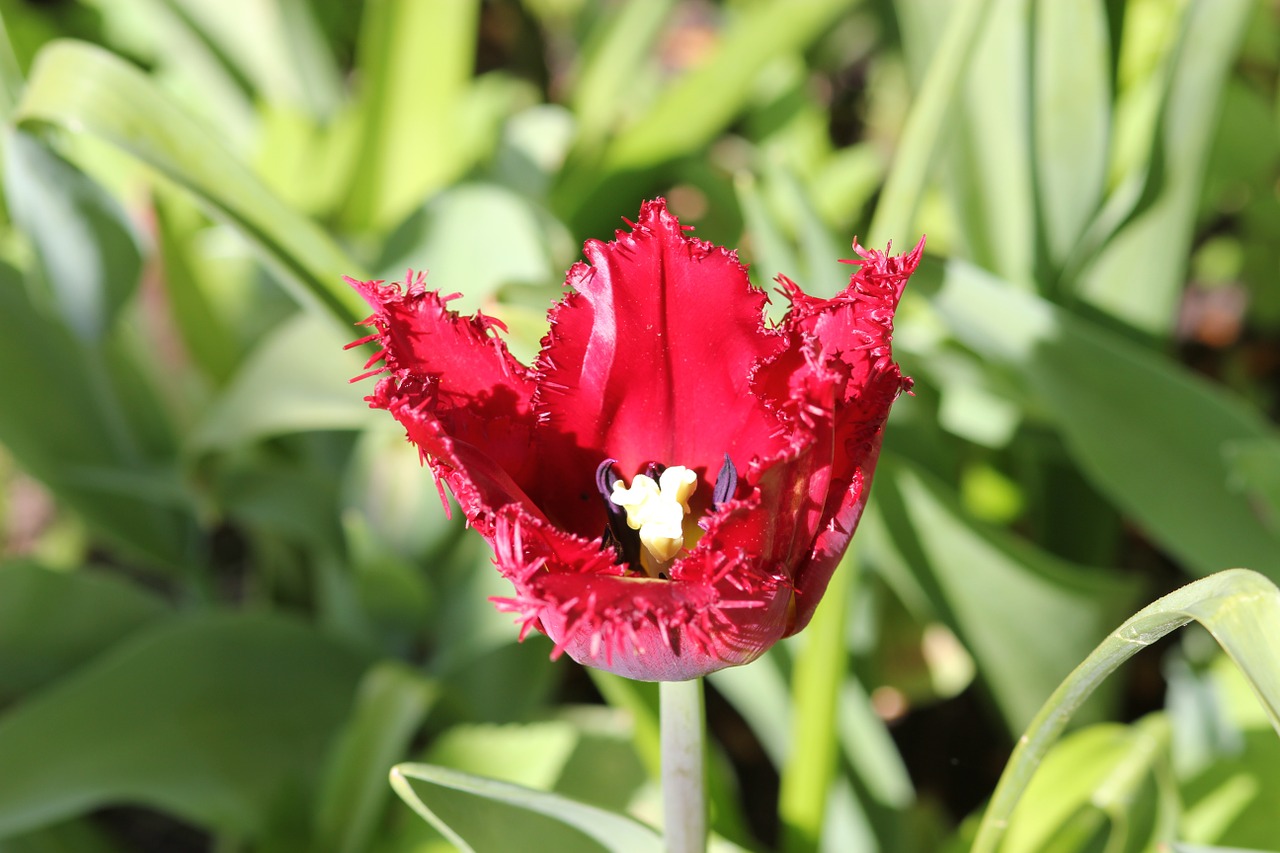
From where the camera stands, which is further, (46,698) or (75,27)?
(75,27)

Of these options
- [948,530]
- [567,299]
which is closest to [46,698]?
[567,299]

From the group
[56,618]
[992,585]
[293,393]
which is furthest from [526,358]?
[56,618]

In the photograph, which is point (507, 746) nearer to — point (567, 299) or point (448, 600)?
point (448, 600)

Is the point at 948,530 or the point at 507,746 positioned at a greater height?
the point at 948,530

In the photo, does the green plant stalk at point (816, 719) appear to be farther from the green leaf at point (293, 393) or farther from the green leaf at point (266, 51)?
the green leaf at point (266, 51)

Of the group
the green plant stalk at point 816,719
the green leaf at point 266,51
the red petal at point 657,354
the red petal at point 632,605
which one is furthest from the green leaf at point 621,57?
the red petal at point 632,605

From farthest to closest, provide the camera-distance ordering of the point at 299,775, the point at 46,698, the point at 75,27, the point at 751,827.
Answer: the point at 75,27, the point at 751,827, the point at 299,775, the point at 46,698
